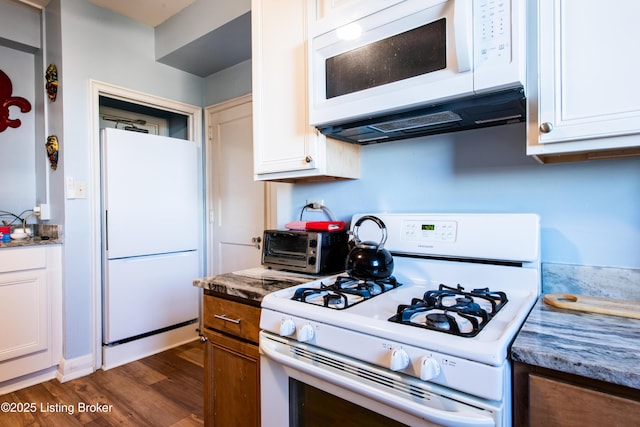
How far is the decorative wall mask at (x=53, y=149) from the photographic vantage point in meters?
2.39

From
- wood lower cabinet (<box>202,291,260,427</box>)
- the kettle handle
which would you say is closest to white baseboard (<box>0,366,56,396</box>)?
wood lower cabinet (<box>202,291,260,427</box>)

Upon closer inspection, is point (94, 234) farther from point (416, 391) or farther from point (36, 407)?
point (416, 391)

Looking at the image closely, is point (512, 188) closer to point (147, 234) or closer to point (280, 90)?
point (280, 90)

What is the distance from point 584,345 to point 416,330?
350 mm

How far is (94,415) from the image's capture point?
1938 millimetres

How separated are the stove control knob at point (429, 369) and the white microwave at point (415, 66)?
77cm

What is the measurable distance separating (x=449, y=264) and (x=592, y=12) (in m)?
0.87

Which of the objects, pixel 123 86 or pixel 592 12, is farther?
pixel 123 86

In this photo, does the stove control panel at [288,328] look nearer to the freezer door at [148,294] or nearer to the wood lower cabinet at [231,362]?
the wood lower cabinet at [231,362]

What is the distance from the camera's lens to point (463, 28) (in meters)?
1.01

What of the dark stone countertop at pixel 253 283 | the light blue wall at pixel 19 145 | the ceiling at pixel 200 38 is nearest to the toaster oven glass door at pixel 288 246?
the dark stone countertop at pixel 253 283

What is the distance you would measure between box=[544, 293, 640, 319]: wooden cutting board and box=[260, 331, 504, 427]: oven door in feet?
1.59

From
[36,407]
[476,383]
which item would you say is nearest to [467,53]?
[476,383]

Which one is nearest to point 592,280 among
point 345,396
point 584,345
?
point 584,345
